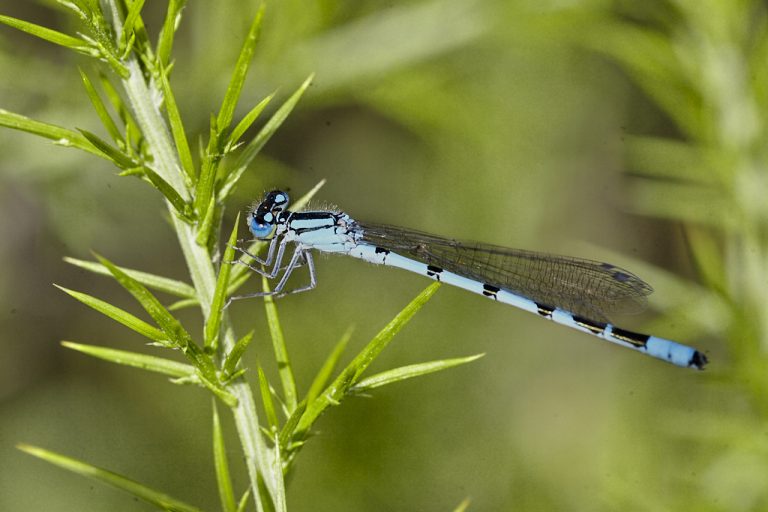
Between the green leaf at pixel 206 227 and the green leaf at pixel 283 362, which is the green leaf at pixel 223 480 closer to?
the green leaf at pixel 283 362

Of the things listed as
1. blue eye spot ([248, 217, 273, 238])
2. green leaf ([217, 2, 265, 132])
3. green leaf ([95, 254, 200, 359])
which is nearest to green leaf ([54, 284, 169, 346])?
green leaf ([95, 254, 200, 359])

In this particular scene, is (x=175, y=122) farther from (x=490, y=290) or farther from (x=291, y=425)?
(x=490, y=290)

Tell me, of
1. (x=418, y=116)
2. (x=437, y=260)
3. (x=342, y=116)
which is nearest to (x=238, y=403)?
(x=437, y=260)

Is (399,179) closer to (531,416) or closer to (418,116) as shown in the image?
(418,116)

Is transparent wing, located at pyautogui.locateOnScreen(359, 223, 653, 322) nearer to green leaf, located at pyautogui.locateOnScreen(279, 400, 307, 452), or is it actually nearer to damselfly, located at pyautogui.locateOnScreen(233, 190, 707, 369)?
damselfly, located at pyautogui.locateOnScreen(233, 190, 707, 369)

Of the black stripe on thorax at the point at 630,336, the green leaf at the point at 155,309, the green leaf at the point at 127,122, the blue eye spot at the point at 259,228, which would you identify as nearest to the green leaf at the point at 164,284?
the green leaf at the point at 155,309

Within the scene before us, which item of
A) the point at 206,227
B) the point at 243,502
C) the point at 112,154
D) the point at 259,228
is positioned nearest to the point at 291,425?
the point at 243,502

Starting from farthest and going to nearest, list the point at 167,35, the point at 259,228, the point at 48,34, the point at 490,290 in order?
1. the point at 490,290
2. the point at 259,228
3. the point at 167,35
4. the point at 48,34
